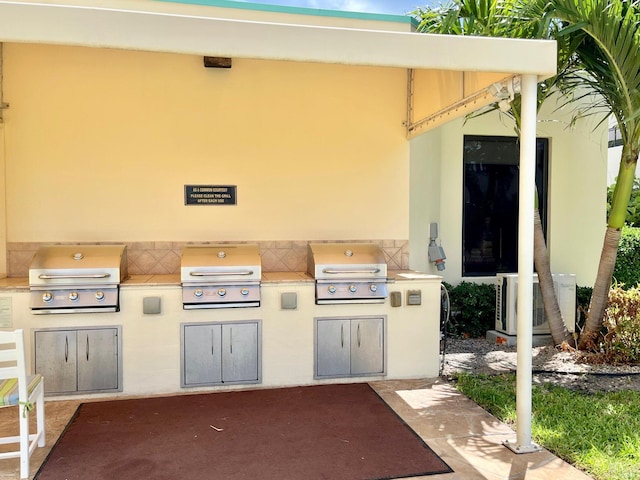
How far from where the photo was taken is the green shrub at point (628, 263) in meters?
8.37

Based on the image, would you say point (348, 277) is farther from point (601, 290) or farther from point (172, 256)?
point (601, 290)

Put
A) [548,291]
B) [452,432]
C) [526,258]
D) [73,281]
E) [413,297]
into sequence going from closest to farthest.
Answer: [526,258] < [452,432] < [73,281] < [413,297] < [548,291]

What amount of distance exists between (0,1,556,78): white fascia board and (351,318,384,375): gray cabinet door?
2.55 metres

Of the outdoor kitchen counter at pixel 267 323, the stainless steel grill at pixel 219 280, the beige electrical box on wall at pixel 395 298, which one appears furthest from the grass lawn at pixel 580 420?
the stainless steel grill at pixel 219 280

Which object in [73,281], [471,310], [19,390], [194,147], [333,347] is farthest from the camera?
[471,310]

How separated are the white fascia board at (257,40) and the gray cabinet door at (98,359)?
100 inches

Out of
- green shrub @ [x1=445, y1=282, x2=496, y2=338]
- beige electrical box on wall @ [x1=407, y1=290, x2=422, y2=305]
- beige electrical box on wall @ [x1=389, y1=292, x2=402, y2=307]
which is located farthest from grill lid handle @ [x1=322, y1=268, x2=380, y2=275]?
green shrub @ [x1=445, y1=282, x2=496, y2=338]

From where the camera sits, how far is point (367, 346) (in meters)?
5.00

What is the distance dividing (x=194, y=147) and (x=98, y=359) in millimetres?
2232

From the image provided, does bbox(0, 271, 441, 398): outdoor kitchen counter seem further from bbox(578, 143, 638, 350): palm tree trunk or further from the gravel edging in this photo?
bbox(578, 143, 638, 350): palm tree trunk

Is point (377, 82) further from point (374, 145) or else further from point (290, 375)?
point (290, 375)

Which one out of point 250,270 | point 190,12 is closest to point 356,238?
point 250,270

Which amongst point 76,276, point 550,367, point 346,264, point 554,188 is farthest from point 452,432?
point 554,188

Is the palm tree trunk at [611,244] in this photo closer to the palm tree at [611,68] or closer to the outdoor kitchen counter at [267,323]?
the palm tree at [611,68]
